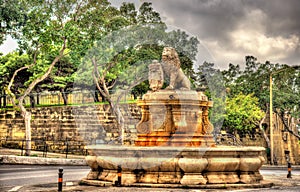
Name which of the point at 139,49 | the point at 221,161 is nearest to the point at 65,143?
the point at 139,49

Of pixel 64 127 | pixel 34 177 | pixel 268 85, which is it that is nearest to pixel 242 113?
pixel 268 85

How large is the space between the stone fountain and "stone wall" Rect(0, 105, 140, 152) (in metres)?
22.5

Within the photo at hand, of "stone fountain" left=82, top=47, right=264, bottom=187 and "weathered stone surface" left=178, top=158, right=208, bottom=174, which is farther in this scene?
"stone fountain" left=82, top=47, right=264, bottom=187

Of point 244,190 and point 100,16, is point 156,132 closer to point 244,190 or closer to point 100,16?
point 244,190

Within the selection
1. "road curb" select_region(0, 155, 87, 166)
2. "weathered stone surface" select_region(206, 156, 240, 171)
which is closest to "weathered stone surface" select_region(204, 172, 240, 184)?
"weathered stone surface" select_region(206, 156, 240, 171)

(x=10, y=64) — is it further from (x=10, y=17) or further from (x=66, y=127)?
(x=10, y=17)

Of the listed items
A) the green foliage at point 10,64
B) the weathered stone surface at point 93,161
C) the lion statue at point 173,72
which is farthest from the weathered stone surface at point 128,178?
the green foliage at point 10,64

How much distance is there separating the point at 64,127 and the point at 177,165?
26860 millimetres

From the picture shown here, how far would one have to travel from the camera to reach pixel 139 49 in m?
33.8

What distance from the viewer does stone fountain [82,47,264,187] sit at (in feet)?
47.4

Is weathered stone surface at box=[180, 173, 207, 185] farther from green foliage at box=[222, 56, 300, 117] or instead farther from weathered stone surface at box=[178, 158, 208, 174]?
green foliage at box=[222, 56, 300, 117]

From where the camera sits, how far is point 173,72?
1797 centimetres

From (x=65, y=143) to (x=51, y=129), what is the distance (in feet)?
5.91

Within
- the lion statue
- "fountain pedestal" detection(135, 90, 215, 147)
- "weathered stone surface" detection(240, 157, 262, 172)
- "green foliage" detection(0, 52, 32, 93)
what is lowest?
"weathered stone surface" detection(240, 157, 262, 172)
